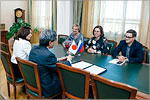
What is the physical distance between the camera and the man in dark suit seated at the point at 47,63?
154 cm

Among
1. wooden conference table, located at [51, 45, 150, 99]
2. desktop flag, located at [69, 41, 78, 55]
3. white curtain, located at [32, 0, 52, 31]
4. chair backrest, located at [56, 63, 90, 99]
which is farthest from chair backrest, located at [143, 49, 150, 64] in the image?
white curtain, located at [32, 0, 52, 31]

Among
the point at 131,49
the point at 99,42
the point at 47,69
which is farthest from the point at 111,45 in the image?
the point at 47,69

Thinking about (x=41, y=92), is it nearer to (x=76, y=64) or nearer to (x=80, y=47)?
(x=76, y=64)

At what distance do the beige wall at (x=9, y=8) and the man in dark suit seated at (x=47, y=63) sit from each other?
463 centimetres

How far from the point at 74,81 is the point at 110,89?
0.38m

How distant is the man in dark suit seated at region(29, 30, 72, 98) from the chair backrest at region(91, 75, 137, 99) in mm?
550

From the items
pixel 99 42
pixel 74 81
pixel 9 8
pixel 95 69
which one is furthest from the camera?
pixel 9 8

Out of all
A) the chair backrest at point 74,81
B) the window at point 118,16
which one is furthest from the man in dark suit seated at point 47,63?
the window at point 118,16

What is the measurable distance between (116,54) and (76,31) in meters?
1.05

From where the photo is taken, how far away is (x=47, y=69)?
5.18 feet

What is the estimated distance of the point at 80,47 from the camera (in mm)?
2309

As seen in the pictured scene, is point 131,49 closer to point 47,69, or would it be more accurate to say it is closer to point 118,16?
point 47,69

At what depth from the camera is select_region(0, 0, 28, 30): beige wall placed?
18.2 ft

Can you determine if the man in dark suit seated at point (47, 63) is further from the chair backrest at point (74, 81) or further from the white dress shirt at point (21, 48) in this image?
the white dress shirt at point (21, 48)
